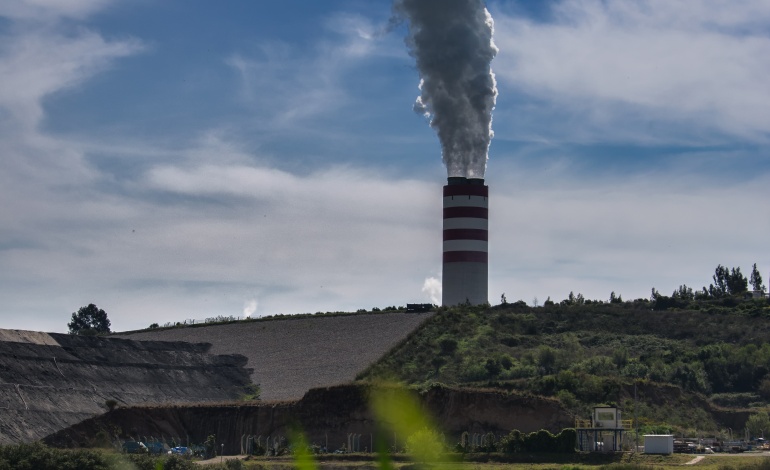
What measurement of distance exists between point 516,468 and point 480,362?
35.3 meters

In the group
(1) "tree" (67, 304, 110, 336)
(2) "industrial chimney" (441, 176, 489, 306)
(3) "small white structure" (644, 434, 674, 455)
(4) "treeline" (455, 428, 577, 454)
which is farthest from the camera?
(1) "tree" (67, 304, 110, 336)

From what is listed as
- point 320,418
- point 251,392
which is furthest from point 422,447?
point 251,392

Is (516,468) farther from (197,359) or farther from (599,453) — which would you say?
(197,359)

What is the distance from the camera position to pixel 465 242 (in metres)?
106

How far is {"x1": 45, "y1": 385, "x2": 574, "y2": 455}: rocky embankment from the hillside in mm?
5612

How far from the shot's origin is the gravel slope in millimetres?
93000

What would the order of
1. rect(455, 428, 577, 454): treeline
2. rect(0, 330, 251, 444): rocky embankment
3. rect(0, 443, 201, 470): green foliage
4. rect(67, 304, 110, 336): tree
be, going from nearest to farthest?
rect(0, 443, 201, 470): green foliage, rect(455, 428, 577, 454): treeline, rect(0, 330, 251, 444): rocky embankment, rect(67, 304, 110, 336): tree

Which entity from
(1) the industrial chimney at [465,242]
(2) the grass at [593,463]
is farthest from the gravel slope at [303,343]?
(2) the grass at [593,463]

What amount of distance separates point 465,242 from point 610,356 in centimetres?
1966

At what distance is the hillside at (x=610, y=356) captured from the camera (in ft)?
256

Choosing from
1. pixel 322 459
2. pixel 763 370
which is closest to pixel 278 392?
pixel 322 459

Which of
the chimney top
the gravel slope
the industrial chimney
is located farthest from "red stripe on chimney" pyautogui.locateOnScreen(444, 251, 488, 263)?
the chimney top

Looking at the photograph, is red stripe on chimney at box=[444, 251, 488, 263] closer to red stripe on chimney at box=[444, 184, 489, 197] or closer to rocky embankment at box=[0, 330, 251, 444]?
red stripe on chimney at box=[444, 184, 489, 197]

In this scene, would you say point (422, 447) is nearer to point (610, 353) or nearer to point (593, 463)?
point (593, 463)
